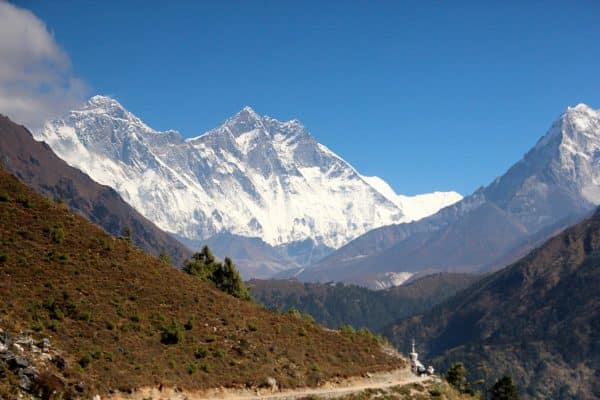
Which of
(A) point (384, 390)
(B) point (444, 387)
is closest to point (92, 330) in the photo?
(A) point (384, 390)

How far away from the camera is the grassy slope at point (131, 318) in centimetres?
6056

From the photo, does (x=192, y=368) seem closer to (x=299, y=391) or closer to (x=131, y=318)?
(x=131, y=318)

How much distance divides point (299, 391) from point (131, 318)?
56.6ft

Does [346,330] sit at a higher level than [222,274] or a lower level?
lower

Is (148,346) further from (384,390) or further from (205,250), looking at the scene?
(205,250)

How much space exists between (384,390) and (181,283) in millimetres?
25210

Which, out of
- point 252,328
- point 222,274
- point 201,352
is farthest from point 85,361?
point 222,274

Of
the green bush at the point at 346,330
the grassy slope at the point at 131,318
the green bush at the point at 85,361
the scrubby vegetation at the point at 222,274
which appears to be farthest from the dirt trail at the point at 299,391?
the scrubby vegetation at the point at 222,274

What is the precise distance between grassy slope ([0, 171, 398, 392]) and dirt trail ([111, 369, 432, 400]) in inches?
33.4

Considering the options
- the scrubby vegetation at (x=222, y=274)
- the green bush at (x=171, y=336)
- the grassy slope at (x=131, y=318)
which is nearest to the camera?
the grassy slope at (x=131, y=318)

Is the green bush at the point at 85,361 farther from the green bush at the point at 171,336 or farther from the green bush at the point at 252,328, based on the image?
the green bush at the point at 252,328

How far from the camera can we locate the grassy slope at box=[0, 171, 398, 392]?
6056 cm

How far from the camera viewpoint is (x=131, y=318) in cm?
6862

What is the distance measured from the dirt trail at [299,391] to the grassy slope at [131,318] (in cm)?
85
